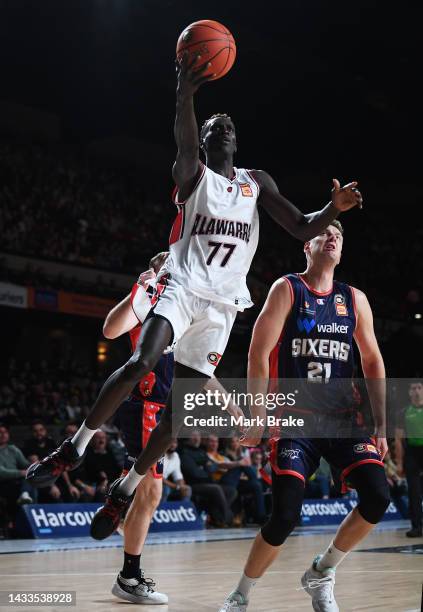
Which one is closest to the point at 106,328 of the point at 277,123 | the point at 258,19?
the point at 258,19

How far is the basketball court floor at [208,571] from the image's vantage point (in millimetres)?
5559

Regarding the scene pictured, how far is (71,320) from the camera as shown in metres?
23.2

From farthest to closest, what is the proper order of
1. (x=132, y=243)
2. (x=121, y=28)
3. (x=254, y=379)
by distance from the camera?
1. (x=132, y=243)
2. (x=121, y=28)
3. (x=254, y=379)

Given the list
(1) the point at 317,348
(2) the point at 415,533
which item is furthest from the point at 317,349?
(2) the point at 415,533

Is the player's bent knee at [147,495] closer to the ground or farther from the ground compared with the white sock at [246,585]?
farther from the ground

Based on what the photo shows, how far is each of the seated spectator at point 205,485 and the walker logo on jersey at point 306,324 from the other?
7530mm

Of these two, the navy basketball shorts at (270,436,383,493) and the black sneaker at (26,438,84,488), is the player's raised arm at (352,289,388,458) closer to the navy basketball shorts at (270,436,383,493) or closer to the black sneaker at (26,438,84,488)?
the navy basketball shorts at (270,436,383,493)

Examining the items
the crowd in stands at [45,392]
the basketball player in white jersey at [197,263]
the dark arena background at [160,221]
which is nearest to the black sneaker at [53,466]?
the basketball player in white jersey at [197,263]

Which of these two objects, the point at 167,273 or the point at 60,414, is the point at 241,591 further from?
the point at 60,414

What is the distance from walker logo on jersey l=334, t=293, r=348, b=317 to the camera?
16.8ft

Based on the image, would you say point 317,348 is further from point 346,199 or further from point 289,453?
point 346,199

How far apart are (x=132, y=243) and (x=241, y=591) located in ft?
69.6

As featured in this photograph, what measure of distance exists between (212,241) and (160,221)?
78.2 feet

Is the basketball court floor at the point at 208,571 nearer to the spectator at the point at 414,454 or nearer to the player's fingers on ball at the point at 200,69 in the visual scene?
the spectator at the point at 414,454
